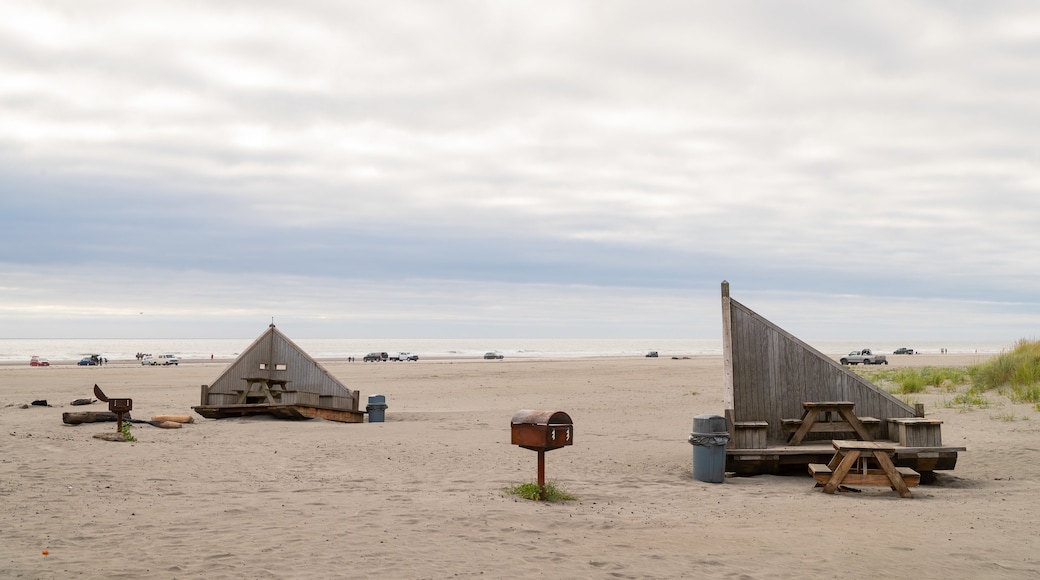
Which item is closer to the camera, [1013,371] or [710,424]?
[710,424]

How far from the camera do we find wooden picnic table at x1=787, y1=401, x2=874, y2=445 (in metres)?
11.9

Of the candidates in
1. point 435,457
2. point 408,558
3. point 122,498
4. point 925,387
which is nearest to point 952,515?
point 408,558

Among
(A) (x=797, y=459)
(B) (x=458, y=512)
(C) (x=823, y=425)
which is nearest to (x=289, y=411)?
(B) (x=458, y=512)

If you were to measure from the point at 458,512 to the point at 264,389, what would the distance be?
13.6m

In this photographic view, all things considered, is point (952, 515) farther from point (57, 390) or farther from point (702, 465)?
point (57, 390)

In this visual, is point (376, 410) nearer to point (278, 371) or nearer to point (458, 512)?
point (278, 371)

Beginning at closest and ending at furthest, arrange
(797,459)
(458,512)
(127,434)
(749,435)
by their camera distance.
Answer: (458,512) < (797,459) < (749,435) < (127,434)

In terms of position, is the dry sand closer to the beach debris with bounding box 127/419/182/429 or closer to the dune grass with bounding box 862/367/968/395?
the beach debris with bounding box 127/419/182/429

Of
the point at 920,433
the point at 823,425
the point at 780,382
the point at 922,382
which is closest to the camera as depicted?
the point at 920,433

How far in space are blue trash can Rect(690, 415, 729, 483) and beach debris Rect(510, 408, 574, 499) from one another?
2.51m

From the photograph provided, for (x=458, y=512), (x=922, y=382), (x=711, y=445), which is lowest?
(x=458, y=512)

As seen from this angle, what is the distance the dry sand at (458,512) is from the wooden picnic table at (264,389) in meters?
3.50

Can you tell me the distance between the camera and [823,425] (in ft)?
40.6

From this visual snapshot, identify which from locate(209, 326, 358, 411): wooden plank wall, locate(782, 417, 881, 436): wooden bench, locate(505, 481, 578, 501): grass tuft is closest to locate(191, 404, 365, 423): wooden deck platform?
locate(209, 326, 358, 411): wooden plank wall
